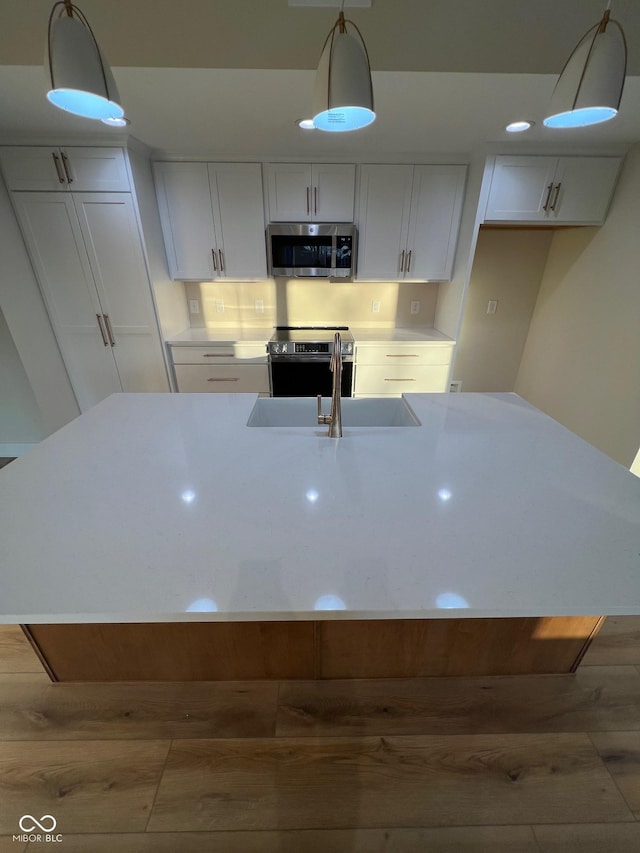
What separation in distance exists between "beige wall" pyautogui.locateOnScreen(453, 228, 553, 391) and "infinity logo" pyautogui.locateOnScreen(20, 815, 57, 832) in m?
3.70

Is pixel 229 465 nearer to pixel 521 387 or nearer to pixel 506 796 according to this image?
pixel 506 796

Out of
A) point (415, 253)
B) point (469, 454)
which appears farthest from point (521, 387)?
point (469, 454)

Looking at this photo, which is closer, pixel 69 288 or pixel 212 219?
pixel 69 288

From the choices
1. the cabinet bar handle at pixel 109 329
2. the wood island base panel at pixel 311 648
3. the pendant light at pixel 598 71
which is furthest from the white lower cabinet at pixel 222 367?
the pendant light at pixel 598 71

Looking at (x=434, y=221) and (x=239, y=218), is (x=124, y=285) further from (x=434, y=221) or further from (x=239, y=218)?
(x=434, y=221)

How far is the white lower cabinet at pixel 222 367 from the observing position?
9.11 feet

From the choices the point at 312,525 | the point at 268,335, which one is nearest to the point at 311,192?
the point at 268,335

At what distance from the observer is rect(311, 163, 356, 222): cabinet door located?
8.44ft

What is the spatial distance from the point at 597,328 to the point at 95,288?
148 inches

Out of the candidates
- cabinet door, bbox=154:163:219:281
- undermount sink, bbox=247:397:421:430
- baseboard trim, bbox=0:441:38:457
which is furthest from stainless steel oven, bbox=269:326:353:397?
baseboard trim, bbox=0:441:38:457

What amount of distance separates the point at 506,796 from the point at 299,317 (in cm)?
318

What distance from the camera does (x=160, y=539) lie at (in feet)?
2.54

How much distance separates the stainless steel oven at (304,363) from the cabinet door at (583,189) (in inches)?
70.4

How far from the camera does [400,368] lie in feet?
9.53
